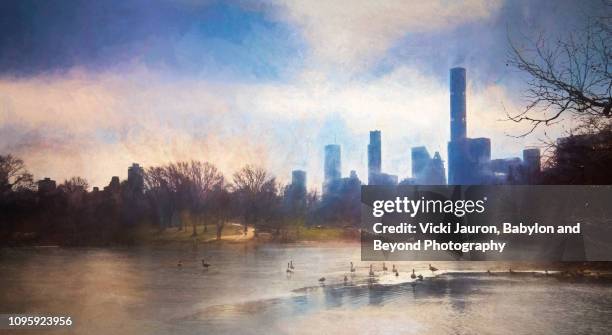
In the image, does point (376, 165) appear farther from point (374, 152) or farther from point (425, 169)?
point (425, 169)

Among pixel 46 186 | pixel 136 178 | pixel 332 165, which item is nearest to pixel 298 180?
pixel 332 165

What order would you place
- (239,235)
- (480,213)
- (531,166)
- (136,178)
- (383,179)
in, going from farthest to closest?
(239,235)
(136,178)
(383,179)
(480,213)
(531,166)

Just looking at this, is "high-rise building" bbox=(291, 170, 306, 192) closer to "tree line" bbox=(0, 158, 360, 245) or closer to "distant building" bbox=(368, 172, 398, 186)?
"tree line" bbox=(0, 158, 360, 245)

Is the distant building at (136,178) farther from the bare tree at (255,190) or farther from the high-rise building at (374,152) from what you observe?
the high-rise building at (374,152)

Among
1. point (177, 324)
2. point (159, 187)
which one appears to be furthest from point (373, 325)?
point (159, 187)

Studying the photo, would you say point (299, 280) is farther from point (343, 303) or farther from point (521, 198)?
point (521, 198)

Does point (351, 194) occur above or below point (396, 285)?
above
